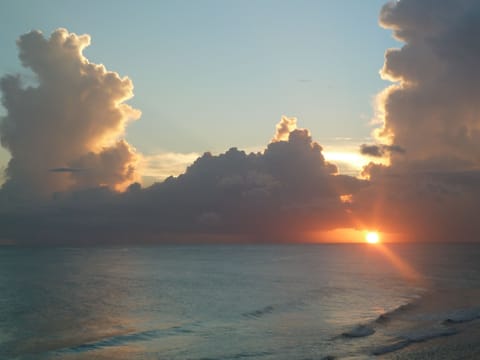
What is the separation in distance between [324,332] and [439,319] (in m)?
14.3

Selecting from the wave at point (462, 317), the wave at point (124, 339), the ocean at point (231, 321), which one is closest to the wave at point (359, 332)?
the ocean at point (231, 321)

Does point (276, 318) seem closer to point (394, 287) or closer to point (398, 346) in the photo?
point (398, 346)

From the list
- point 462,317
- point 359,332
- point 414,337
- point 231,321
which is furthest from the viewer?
point 231,321

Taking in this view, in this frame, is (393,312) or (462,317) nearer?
(462,317)

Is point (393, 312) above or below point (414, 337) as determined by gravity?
below

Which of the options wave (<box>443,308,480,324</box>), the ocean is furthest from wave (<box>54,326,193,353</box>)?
wave (<box>443,308,480,324</box>)

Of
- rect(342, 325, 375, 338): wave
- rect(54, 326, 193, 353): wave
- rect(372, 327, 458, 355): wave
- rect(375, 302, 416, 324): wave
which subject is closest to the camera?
rect(372, 327, 458, 355): wave

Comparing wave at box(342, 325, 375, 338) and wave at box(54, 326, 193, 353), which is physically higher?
wave at box(342, 325, 375, 338)

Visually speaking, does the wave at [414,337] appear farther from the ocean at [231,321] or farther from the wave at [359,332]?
the wave at [359,332]

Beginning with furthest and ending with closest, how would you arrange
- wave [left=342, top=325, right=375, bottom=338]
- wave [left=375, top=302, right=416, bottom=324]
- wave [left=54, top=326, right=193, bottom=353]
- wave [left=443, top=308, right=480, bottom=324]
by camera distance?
wave [left=375, top=302, right=416, bottom=324], wave [left=443, top=308, right=480, bottom=324], wave [left=342, top=325, right=375, bottom=338], wave [left=54, top=326, right=193, bottom=353]

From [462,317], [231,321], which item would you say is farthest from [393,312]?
[231,321]

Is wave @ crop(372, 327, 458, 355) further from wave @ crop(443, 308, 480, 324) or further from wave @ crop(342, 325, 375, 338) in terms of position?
wave @ crop(443, 308, 480, 324)

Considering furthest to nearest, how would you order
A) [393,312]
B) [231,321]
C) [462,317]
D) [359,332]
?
[393,312], [231,321], [462,317], [359,332]

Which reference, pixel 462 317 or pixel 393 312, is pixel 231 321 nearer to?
pixel 393 312
